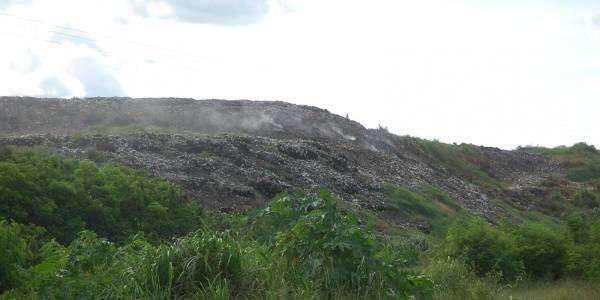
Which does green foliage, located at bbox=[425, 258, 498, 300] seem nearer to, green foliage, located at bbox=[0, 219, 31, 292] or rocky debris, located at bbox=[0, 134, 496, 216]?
green foliage, located at bbox=[0, 219, 31, 292]

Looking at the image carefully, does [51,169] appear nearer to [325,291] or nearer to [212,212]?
[212,212]

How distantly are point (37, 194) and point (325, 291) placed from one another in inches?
260

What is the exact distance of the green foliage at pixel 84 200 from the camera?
1111 centimetres

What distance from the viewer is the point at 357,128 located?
114ft

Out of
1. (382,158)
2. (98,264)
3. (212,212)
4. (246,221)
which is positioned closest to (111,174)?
(212,212)

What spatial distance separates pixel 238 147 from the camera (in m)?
23.1

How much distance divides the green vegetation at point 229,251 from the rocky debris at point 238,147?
189 inches

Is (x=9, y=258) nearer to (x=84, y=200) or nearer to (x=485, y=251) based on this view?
(x=84, y=200)

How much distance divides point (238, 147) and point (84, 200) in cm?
1113

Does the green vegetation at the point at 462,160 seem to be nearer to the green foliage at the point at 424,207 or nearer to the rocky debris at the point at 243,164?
the rocky debris at the point at 243,164

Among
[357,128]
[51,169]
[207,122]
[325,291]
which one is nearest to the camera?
[325,291]

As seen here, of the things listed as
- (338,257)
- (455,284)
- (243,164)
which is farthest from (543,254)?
(243,164)

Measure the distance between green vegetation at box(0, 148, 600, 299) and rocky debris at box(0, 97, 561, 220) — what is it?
4803 mm

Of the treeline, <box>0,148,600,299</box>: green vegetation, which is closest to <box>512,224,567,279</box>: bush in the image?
<box>0,148,600,299</box>: green vegetation
